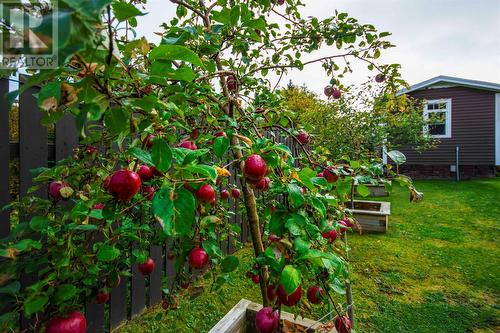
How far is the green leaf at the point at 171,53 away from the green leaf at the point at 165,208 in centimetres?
26

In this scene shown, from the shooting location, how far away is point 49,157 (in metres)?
1.60

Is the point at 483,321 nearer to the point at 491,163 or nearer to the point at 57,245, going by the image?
the point at 57,245

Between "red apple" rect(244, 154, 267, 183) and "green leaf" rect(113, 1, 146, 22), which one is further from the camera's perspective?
"red apple" rect(244, 154, 267, 183)

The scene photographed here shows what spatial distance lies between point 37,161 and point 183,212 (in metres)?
1.50

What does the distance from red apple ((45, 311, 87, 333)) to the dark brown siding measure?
13187 millimetres

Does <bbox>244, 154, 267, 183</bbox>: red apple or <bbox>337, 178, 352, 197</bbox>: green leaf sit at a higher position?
<bbox>244, 154, 267, 183</bbox>: red apple

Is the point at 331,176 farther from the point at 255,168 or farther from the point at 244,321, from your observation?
the point at 244,321

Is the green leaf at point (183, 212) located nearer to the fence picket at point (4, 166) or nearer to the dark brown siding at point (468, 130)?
the fence picket at point (4, 166)

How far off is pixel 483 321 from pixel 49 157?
10.6 ft

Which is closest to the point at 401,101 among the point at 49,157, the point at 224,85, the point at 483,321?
the point at 224,85

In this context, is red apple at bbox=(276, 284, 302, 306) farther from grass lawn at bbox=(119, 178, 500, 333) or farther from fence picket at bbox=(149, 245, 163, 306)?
fence picket at bbox=(149, 245, 163, 306)

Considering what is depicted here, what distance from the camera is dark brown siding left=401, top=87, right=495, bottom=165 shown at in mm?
10742

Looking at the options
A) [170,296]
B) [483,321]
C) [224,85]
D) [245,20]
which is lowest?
[483,321]

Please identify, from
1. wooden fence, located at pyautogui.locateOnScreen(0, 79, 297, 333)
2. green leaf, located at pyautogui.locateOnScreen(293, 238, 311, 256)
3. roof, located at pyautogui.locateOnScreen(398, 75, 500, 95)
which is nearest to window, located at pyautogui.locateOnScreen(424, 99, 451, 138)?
roof, located at pyautogui.locateOnScreen(398, 75, 500, 95)
